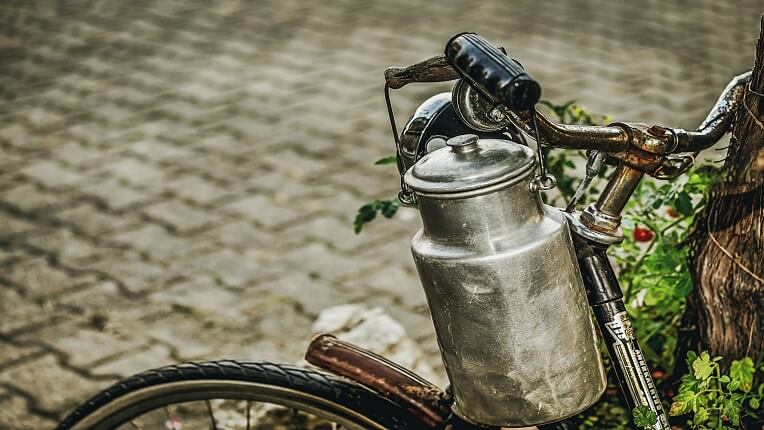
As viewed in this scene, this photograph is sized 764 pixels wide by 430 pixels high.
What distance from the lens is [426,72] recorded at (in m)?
1.40

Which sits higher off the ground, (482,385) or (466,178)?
(466,178)

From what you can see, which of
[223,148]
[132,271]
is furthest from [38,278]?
[223,148]

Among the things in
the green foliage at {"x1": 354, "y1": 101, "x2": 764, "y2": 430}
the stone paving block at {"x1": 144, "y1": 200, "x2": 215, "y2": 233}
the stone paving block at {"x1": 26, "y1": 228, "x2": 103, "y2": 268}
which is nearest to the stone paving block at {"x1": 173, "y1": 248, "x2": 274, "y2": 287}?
the stone paving block at {"x1": 144, "y1": 200, "x2": 215, "y2": 233}

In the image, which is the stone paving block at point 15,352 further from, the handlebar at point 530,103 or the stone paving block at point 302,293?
the handlebar at point 530,103

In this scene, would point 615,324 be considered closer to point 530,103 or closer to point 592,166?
point 592,166

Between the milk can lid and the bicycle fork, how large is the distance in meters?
0.28

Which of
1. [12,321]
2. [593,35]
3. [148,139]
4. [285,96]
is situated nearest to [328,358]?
[12,321]

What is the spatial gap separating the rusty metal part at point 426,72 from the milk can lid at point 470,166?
114 millimetres

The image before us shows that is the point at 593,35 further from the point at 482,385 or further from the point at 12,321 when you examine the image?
the point at 482,385

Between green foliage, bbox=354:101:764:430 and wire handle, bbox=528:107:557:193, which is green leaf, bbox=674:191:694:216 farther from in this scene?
wire handle, bbox=528:107:557:193

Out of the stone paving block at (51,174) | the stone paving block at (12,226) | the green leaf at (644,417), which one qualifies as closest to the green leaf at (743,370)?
the green leaf at (644,417)

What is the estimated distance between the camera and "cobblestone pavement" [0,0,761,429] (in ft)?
11.4

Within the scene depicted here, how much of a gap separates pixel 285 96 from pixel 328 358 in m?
3.97

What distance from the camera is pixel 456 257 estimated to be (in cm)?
129
